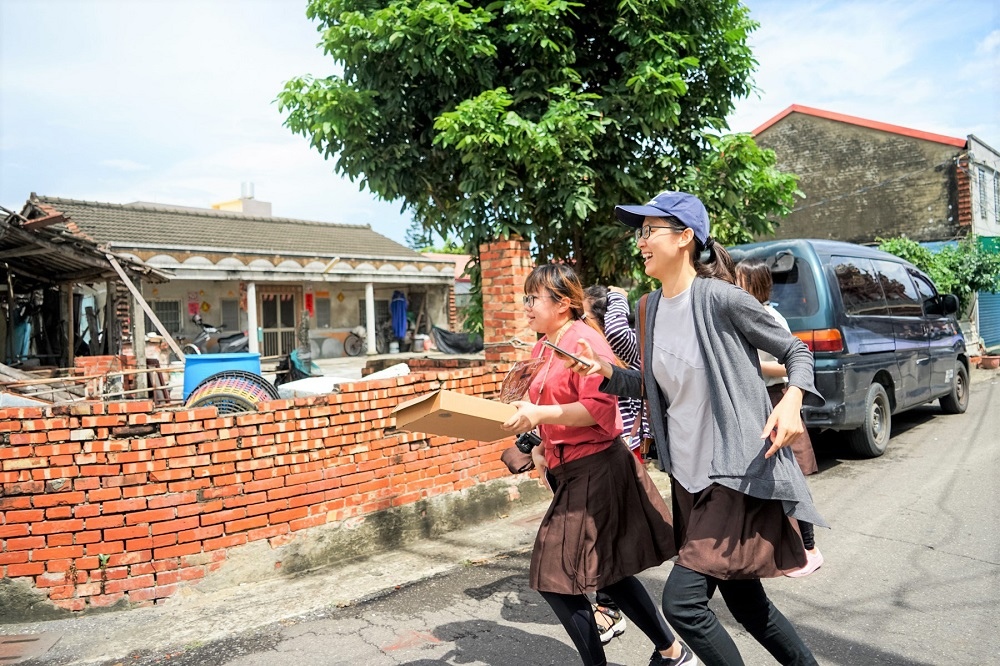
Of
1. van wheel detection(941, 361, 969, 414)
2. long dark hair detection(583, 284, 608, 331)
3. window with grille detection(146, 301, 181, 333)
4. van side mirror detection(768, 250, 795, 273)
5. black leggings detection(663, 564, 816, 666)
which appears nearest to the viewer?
black leggings detection(663, 564, 816, 666)

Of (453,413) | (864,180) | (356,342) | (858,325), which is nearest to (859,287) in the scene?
(858,325)

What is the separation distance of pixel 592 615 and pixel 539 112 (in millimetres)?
5270

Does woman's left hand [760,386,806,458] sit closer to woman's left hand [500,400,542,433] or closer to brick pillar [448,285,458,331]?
A: woman's left hand [500,400,542,433]

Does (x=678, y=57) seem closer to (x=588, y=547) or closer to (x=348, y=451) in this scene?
(x=348, y=451)

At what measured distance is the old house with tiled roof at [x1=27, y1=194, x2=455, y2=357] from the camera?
797 inches

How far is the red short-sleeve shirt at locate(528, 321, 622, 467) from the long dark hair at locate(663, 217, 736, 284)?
47 cm

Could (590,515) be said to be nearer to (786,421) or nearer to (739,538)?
(739,538)

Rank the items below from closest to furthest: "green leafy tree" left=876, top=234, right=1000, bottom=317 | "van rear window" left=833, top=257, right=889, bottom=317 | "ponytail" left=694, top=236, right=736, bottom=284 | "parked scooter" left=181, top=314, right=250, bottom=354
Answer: "ponytail" left=694, top=236, right=736, bottom=284, "van rear window" left=833, top=257, right=889, bottom=317, "green leafy tree" left=876, top=234, right=1000, bottom=317, "parked scooter" left=181, top=314, right=250, bottom=354

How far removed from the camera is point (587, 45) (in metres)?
7.47

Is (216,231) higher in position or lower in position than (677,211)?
higher

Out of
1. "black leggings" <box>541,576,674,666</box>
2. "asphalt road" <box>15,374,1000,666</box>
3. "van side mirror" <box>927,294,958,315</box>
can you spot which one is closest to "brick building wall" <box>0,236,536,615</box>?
"asphalt road" <box>15,374,1000,666</box>

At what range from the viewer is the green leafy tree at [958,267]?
16.3 metres

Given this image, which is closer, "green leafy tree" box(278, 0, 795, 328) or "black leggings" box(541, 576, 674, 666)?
"black leggings" box(541, 576, 674, 666)

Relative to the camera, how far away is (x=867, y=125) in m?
21.4
